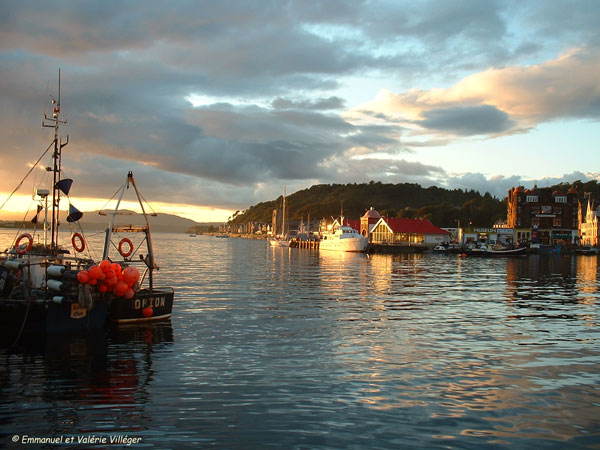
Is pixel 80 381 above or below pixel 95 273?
below

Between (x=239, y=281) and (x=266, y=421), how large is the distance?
3695 cm

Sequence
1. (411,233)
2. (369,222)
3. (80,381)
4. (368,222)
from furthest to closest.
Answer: (368,222)
(369,222)
(411,233)
(80,381)

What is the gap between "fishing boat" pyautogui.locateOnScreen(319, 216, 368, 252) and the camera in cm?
12600

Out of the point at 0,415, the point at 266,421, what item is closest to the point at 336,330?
the point at 266,421

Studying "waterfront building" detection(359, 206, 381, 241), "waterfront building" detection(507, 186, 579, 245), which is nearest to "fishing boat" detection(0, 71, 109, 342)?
"waterfront building" detection(359, 206, 381, 241)

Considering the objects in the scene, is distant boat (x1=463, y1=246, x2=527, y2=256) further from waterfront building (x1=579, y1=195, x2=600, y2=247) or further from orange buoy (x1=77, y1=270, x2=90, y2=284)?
orange buoy (x1=77, y1=270, x2=90, y2=284)

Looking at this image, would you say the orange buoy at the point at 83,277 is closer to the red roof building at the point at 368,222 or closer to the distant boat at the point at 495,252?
the distant boat at the point at 495,252

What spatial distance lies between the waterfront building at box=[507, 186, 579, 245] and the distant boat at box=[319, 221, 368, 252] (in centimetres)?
5224

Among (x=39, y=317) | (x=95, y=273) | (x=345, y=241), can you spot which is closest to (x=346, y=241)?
(x=345, y=241)

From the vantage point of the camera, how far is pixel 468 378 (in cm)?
1677

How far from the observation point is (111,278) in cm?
2319

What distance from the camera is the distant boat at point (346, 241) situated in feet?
413

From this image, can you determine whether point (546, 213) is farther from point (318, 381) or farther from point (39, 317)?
point (39, 317)

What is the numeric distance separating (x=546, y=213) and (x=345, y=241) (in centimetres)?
6565
